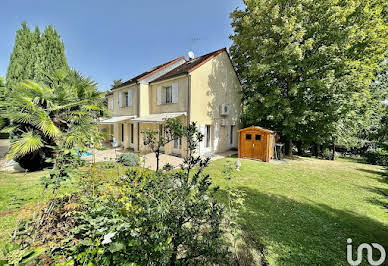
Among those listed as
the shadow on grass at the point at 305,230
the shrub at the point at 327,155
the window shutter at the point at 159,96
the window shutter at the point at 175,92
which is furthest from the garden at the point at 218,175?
the window shutter at the point at 159,96

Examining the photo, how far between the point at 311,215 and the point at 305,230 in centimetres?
133

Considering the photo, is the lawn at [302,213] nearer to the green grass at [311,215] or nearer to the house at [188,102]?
the green grass at [311,215]

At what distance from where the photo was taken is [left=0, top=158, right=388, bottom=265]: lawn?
4523mm

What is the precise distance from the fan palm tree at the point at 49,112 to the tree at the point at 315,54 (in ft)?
54.8

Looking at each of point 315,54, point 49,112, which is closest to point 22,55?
point 49,112

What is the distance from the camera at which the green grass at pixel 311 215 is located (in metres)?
4.62

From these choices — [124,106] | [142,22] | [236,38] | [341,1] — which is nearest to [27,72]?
[124,106]

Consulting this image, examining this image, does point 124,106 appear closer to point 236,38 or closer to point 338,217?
point 236,38

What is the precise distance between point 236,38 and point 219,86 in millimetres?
6743

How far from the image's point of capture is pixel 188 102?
1684cm

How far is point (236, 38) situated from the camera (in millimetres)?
20250
